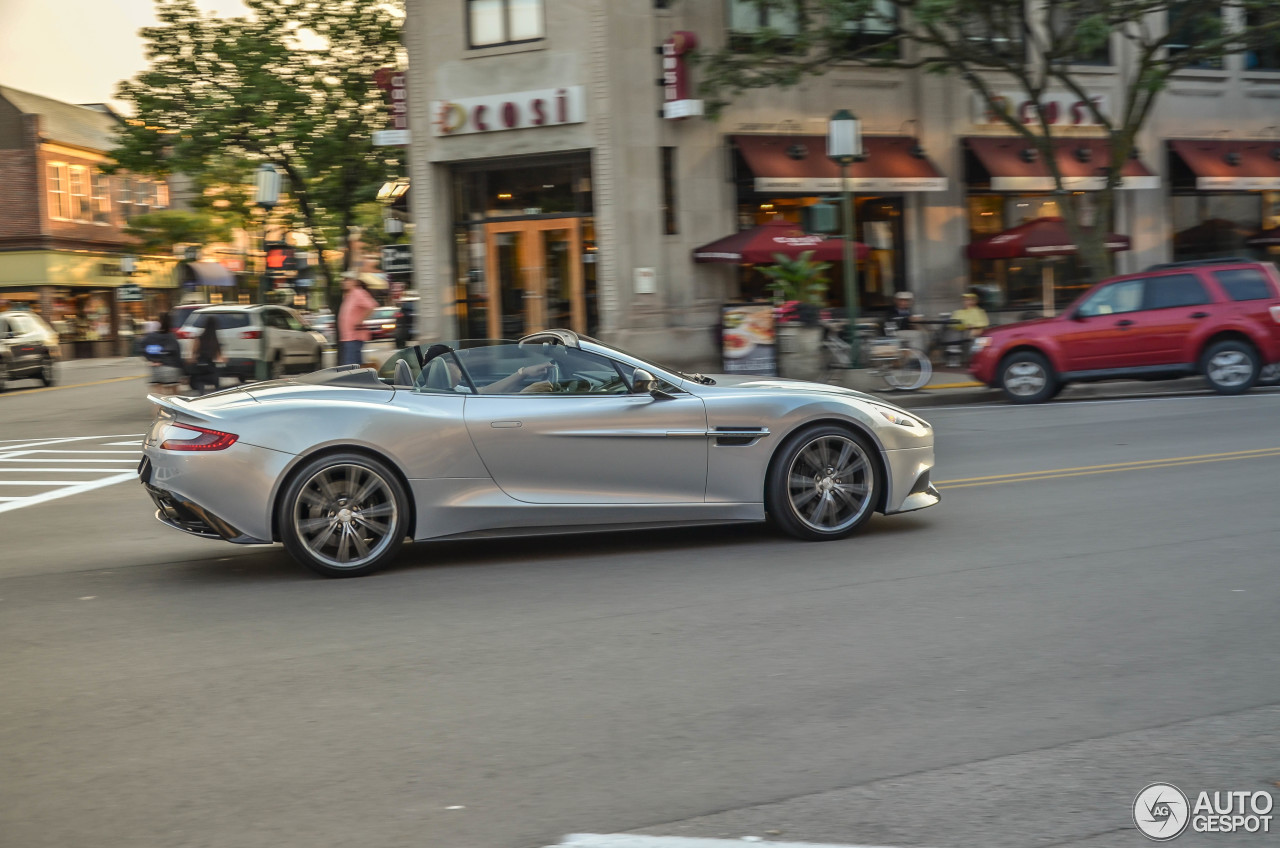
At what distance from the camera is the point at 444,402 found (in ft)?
24.1

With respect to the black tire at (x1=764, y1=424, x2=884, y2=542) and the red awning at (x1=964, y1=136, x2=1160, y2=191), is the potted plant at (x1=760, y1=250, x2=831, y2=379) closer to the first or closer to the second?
the red awning at (x1=964, y1=136, x2=1160, y2=191)

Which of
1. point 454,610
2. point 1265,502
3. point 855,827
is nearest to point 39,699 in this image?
point 454,610

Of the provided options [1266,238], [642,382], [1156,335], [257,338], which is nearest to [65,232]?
[257,338]

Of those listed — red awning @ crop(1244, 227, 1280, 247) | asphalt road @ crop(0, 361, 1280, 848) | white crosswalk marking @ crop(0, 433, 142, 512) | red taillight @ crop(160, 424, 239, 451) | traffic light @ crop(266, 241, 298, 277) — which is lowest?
asphalt road @ crop(0, 361, 1280, 848)

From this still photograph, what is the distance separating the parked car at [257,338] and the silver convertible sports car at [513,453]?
16862mm

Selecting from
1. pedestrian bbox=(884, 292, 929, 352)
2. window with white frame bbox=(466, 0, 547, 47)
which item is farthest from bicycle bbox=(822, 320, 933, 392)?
window with white frame bbox=(466, 0, 547, 47)

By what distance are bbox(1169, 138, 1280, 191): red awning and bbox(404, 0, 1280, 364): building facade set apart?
4.68 feet

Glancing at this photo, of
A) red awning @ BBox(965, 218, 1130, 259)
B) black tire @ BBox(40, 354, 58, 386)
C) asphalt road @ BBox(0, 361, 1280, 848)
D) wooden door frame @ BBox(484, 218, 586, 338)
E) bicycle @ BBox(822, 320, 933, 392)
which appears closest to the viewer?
asphalt road @ BBox(0, 361, 1280, 848)

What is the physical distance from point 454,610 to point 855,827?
3148 mm

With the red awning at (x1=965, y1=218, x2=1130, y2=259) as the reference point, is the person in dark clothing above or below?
below

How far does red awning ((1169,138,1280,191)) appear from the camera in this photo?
28688 mm

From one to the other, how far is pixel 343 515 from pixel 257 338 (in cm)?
1980

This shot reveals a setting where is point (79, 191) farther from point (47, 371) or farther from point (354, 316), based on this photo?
point (354, 316)

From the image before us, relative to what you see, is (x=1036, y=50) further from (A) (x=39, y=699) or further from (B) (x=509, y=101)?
(A) (x=39, y=699)
